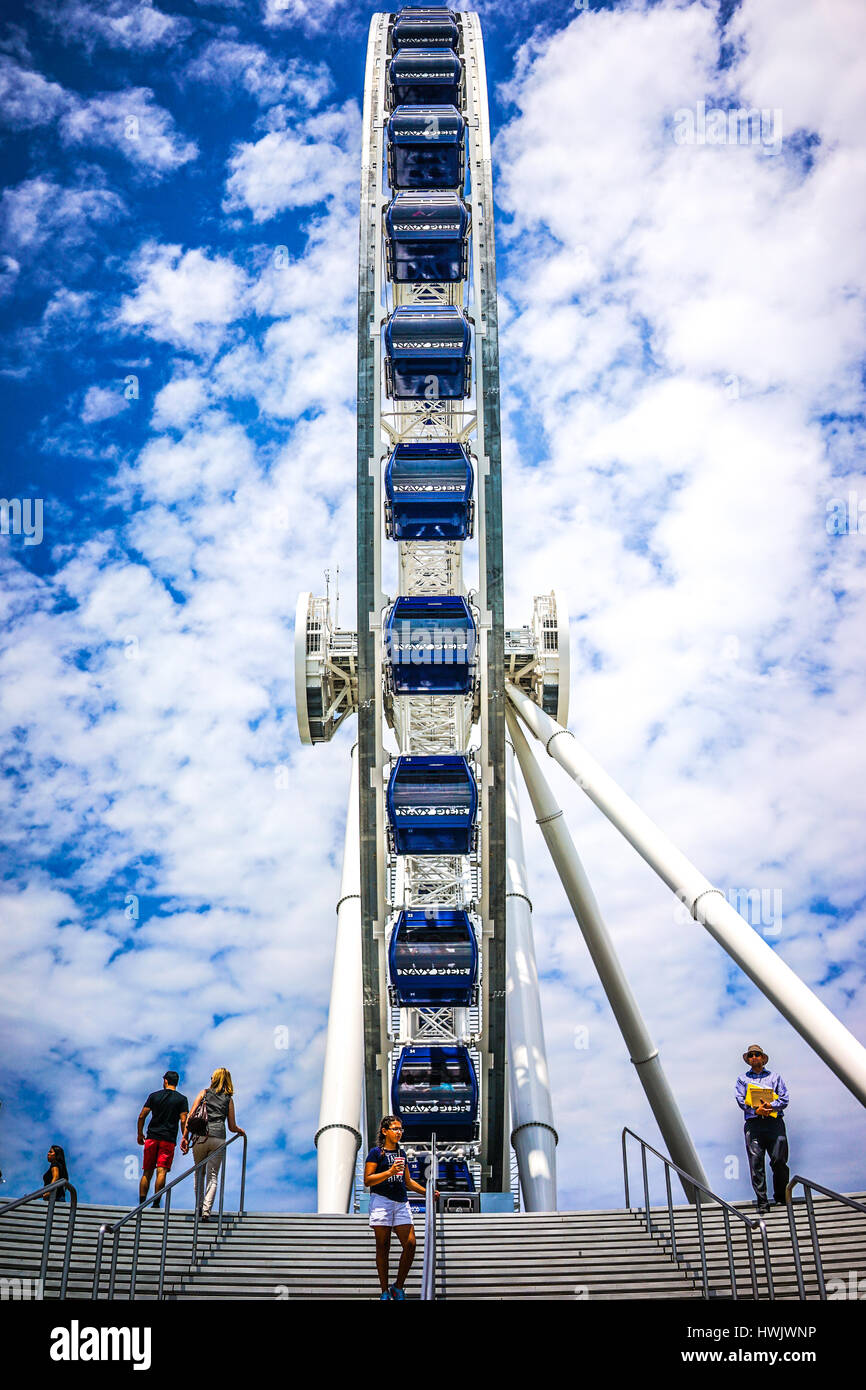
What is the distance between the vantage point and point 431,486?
2302 centimetres

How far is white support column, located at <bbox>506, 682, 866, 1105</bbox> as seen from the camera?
16.8 metres

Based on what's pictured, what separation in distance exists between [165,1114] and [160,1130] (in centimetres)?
16

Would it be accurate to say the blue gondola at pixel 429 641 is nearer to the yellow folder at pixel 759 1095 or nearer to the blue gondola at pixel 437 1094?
the blue gondola at pixel 437 1094

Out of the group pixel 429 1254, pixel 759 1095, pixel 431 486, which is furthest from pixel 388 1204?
pixel 431 486

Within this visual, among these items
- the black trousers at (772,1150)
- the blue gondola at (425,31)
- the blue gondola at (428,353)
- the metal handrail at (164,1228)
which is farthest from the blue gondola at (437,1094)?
the blue gondola at (425,31)

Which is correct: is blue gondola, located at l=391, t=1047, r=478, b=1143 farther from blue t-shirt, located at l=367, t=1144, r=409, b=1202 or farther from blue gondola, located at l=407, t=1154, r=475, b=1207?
blue t-shirt, located at l=367, t=1144, r=409, b=1202

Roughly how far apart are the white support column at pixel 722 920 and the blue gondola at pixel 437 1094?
5.59 metres

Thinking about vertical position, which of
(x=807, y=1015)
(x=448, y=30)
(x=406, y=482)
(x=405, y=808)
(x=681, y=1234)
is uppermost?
(x=448, y=30)
